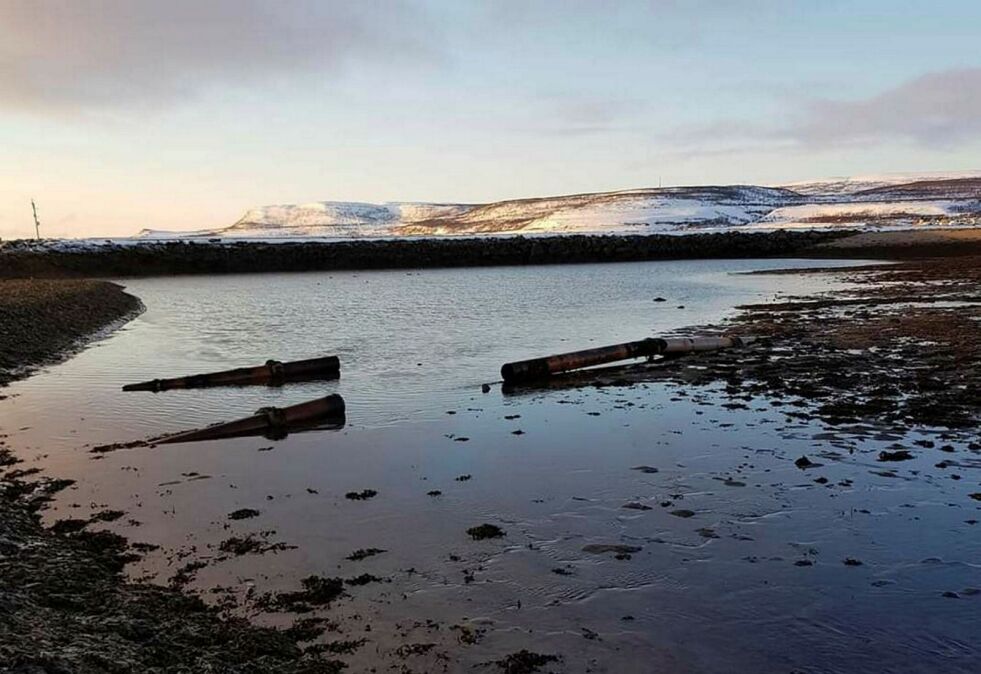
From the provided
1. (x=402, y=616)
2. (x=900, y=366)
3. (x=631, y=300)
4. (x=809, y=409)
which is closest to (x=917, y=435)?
(x=809, y=409)

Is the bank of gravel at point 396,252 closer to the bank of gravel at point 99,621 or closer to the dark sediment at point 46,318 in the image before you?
the dark sediment at point 46,318

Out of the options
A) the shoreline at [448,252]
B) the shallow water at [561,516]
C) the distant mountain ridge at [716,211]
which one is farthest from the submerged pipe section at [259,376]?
the distant mountain ridge at [716,211]

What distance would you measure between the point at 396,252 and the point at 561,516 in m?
63.7

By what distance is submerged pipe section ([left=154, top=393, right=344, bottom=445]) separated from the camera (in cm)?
1129

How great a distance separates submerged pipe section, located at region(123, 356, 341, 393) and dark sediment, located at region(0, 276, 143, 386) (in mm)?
3563

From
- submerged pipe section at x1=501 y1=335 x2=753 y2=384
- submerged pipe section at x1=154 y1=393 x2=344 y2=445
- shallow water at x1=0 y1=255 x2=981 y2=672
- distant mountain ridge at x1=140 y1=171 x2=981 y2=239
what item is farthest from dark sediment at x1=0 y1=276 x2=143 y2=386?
distant mountain ridge at x1=140 y1=171 x2=981 y2=239

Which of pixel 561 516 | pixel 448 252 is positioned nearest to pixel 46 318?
pixel 561 516

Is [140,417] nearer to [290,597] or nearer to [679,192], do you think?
[290,597]

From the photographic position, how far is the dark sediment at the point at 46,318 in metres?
18.3

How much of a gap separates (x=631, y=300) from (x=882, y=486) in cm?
2453

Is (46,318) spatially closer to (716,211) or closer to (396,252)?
(396,252)

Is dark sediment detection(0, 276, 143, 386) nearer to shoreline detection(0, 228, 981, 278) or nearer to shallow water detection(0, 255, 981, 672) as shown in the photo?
shallow water detection(0, 255, 981, 672)

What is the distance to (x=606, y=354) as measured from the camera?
54.0ft

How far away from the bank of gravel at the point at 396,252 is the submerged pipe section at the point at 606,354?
170 ft
